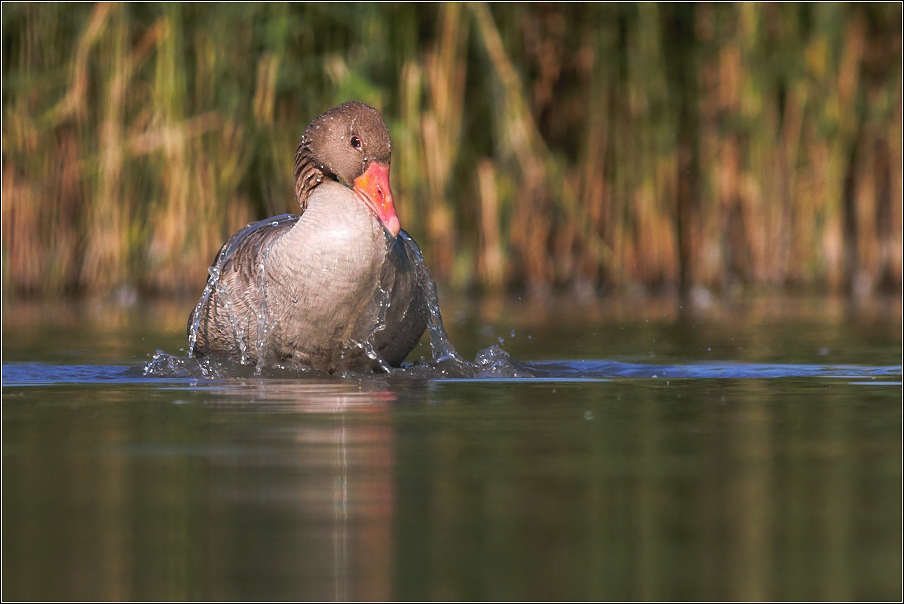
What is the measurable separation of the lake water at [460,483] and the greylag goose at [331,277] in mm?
210

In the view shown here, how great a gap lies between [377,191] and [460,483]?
285 centimetres

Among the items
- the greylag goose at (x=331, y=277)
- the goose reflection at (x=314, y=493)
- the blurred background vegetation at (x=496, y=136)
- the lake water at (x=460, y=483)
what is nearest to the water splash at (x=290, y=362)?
the greylag goose at (x=331, y=277)

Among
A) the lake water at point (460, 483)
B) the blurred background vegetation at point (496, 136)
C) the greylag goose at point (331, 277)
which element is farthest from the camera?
the blurred background vegetation at point (496, 136)

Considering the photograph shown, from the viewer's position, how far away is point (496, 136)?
37.4 ft

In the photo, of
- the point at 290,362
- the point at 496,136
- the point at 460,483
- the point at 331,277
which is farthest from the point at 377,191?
the point at 496,136

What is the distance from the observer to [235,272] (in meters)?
6.54

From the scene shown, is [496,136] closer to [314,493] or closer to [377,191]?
[377,191]

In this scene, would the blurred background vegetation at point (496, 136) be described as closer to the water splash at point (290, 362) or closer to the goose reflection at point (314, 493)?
the water splash at point (290, 362)

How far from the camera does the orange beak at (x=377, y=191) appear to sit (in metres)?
6.20

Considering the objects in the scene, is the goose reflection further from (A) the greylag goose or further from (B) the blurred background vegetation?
(B) the blurred background vegetation

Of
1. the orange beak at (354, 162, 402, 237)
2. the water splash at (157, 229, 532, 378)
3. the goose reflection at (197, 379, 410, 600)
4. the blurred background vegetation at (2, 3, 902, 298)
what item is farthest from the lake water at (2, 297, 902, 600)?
the blurred background vegetation at (2, 3, 902, 298)

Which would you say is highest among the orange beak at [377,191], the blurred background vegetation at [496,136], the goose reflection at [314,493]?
the blurred background vegetation at [496,136]

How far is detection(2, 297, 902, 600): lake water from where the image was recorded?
2771 mm

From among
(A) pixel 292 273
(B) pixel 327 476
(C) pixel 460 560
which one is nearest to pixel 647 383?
(A) pixel 292 273
